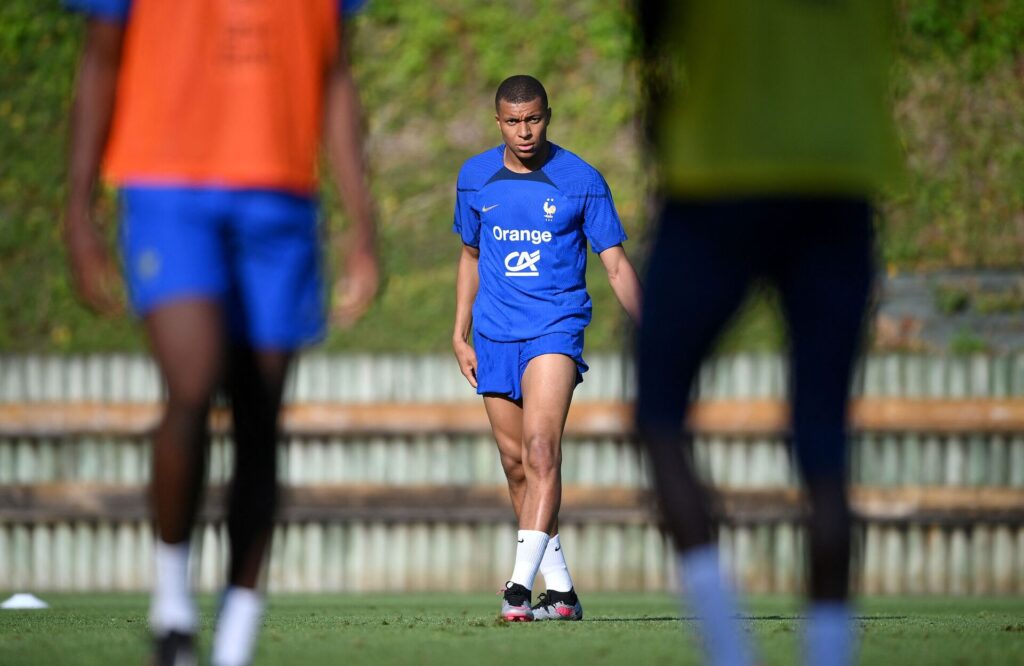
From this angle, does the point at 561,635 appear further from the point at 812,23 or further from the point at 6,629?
the point at 812,23

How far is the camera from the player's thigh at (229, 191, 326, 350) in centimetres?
411

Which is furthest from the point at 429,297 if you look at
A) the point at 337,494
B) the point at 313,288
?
the point at 313,288

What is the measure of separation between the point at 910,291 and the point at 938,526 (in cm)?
310

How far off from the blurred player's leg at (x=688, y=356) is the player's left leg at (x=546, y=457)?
10.9 feet

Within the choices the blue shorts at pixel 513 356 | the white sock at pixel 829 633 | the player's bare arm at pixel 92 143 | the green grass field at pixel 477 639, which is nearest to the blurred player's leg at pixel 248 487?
the player's bare arm at pixel 92 143

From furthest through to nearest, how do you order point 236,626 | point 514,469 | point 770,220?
point 514,469 → point 236,626 → point 770,220

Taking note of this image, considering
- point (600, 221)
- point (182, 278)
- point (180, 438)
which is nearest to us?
point (182, 278)

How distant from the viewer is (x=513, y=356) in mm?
7523

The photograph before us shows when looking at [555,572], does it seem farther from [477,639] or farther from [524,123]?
[524,123]

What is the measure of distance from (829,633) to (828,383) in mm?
522

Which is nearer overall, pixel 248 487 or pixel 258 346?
pixel 258 346

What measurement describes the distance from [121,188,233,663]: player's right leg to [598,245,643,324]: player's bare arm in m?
3.37

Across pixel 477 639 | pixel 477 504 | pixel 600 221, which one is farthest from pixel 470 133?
pixel 477 639

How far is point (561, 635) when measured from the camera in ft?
20.6
